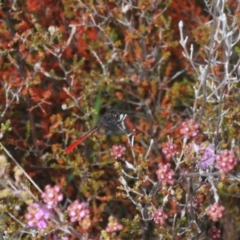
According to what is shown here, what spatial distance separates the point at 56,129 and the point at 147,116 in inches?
15.2

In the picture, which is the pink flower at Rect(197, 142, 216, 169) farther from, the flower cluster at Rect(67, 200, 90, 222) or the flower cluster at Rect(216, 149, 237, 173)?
the flower cluster at Rect(67, 200, 90, 222)

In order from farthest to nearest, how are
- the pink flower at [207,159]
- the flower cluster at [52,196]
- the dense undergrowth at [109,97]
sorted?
the dense undergrowth at [109,97], the pink flower at [207,159], the flower cluster at [52,196]

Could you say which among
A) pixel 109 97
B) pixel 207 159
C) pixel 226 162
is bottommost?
pixel 109 97

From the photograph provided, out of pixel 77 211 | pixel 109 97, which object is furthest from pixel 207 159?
pixel 109 97

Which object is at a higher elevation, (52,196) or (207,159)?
(52,196)

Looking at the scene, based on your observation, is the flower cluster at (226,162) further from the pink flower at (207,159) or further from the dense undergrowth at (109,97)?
the dense undergrowth at (109,97)

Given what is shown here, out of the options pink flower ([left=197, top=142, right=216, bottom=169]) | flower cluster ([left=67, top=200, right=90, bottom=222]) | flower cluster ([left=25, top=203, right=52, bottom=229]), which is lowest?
pink flower ([left=197, top=142, right=216, bottom=169])

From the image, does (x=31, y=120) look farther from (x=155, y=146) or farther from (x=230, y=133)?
(x=230, y=133)

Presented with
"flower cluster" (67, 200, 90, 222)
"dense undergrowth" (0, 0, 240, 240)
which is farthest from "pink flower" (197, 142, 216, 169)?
"flower cluster" (67, 200, 90, 222)

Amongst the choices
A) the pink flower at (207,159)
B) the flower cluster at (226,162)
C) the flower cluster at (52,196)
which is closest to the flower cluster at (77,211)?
the flower cluster at (52,196)

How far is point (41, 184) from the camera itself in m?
2.28

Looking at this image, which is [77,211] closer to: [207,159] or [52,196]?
[52,196]

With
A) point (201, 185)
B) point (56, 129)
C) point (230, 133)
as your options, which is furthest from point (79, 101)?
point (201, 185)

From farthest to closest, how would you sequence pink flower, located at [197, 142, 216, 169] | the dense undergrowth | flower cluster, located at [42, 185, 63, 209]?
1. the dense undergrowth
2. pink flower, located at [197, 142, 216, 169]
3. flower cluster, located at [42, 185, 63, 209]
